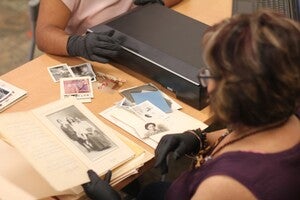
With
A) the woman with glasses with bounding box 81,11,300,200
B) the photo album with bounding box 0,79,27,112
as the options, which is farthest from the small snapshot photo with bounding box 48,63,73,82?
the woman with glasses with bounding box 81,11,300,200

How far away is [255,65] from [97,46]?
0.74 metres

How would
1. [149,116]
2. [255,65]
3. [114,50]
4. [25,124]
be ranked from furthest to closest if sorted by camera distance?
[114,50]
[149,116]
[25,124]
[255,65]

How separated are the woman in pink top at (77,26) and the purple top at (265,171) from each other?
2.22 feet

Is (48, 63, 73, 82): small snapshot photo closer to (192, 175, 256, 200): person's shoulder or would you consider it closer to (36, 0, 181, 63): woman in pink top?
(36, 0, 181, 63): woman in pink top

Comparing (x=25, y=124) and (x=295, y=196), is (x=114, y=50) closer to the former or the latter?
(x=25, y=124)

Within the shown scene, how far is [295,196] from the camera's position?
2.97 feet

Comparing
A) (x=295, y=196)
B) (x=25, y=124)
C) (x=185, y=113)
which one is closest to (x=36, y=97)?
(x=25, y=124)

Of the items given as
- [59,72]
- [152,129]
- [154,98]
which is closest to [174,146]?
[152,129]

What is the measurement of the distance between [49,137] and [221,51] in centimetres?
54

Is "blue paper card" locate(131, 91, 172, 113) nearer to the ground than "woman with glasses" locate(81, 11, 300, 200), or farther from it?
nearer to the ground

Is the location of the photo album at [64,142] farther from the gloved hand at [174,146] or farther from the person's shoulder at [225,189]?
the person's shoulder at [225,189]

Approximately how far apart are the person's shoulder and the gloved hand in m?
0.31

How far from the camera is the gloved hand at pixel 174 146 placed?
119cm

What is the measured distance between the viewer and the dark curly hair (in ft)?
2.70
